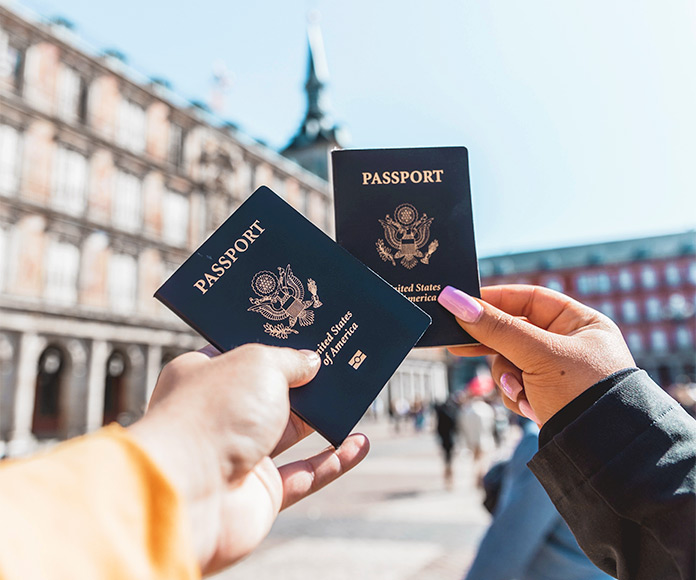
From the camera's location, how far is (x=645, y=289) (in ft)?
188

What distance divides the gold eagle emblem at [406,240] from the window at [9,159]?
22350mm

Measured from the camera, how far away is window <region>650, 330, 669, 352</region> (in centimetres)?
5543

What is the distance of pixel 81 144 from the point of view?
74.7 feet

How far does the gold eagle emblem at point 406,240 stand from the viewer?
65.2 inches

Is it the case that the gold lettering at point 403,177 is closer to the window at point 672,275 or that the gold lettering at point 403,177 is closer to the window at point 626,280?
the window at point 626,280

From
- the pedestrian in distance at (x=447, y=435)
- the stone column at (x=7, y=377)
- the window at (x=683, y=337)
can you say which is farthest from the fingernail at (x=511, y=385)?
the window at (x=683, y=337)

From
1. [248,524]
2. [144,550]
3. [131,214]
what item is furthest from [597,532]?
[131,214]

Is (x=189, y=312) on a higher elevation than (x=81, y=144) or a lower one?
lower

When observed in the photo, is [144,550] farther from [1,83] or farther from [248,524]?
[1,83]

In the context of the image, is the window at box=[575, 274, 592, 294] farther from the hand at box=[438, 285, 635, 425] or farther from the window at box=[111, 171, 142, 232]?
the hand at box=[438, 285, 635, 425]

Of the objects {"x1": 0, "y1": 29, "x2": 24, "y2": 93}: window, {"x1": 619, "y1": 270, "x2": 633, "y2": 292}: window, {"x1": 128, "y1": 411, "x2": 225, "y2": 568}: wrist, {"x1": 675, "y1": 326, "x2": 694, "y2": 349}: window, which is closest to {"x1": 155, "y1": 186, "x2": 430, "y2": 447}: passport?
{"x1": 128, "y1": 411, "x2": 225, "y2": 568}: wrist

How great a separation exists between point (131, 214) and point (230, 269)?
25736mm

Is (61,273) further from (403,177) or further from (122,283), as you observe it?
(403,177)

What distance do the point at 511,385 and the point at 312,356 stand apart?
0.65m
